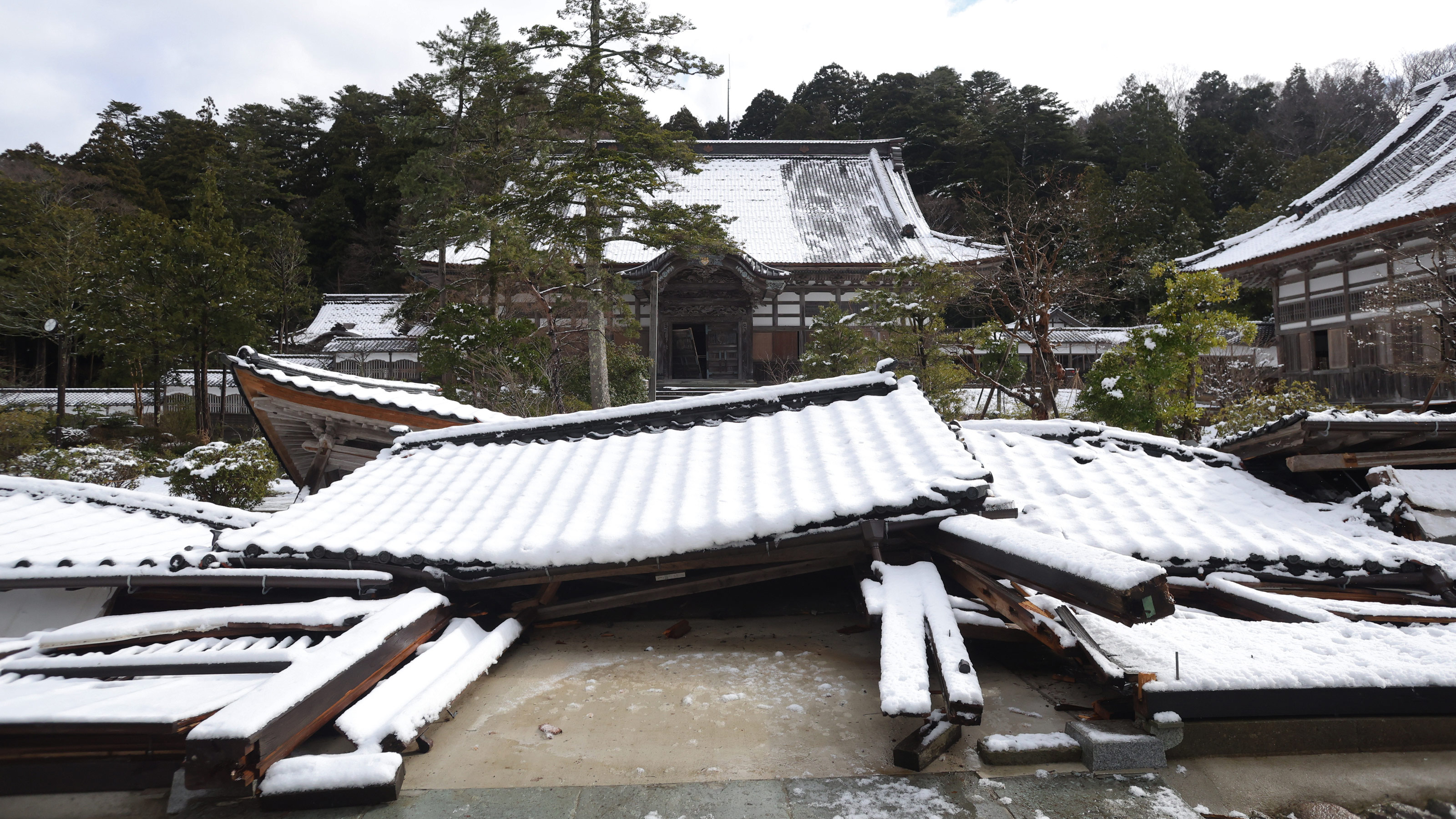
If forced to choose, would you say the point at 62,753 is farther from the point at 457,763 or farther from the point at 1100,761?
the point at 1100,761

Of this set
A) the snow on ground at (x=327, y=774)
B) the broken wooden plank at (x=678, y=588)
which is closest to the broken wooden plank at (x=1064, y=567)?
the broken wooden plank at (x=678, y=588)

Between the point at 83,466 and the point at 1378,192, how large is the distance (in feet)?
79.0

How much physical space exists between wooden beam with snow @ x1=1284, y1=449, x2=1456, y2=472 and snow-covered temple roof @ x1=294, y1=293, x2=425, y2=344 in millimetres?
27685

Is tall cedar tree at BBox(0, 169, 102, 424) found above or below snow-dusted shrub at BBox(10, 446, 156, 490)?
above

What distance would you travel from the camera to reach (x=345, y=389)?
6.41m

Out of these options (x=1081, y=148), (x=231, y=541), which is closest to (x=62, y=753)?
(x=231, y=541)

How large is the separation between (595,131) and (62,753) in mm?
11920

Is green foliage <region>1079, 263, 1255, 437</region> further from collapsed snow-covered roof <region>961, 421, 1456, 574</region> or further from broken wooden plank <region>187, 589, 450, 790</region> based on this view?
broken wooden plank <region>187, 589, 450, 790</region>

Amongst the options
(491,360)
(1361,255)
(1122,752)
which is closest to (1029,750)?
(1122,752)

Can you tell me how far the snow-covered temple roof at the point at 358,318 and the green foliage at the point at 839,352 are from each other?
19.5 meters

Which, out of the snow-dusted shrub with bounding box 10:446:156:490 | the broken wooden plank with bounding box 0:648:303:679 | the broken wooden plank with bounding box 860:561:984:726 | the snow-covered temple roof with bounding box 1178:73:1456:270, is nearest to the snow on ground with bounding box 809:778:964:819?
the broken wooden plank with bounding box 860:561:984:726

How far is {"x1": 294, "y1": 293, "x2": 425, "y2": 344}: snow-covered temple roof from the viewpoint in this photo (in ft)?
92.6

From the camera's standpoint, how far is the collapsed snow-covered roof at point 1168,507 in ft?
11.6

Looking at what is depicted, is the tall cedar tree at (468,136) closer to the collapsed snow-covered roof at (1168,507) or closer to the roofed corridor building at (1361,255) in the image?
the collapsed snow-covered roof at (1168,507)
